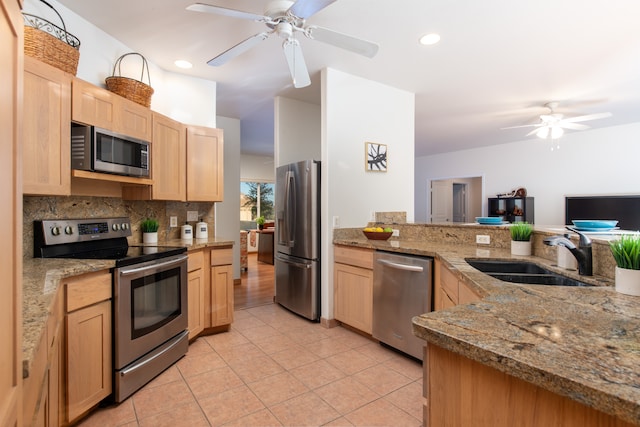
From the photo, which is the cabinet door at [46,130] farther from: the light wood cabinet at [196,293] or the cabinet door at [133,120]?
the light wood cabinet at [196,293]

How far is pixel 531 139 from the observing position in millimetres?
6332

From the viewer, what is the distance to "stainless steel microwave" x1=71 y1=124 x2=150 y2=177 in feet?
6.81

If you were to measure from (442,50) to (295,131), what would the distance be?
1.99 m

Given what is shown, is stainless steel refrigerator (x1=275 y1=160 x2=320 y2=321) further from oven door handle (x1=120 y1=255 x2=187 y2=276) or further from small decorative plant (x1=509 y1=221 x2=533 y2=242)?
small decorative plant (x1=509 y1=221 x2=533 y2=242)

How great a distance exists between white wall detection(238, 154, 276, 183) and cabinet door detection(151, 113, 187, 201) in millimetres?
5190

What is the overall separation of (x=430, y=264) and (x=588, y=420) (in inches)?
72.0

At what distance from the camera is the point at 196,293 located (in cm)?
280

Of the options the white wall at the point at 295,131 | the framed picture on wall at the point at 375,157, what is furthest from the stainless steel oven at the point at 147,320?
the framed picture on wall at the point at 375,157

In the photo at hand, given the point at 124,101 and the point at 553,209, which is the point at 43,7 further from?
the point at 553,209

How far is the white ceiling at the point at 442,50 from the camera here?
225cm

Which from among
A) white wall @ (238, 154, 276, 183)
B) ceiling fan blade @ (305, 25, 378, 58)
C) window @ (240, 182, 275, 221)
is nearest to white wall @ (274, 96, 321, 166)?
ceiling fan blade @ (305, 25, 378, 58)


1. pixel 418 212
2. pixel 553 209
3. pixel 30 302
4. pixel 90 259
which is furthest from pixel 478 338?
pixel 418 212

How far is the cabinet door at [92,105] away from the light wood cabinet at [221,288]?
1.36 m

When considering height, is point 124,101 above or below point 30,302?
above
